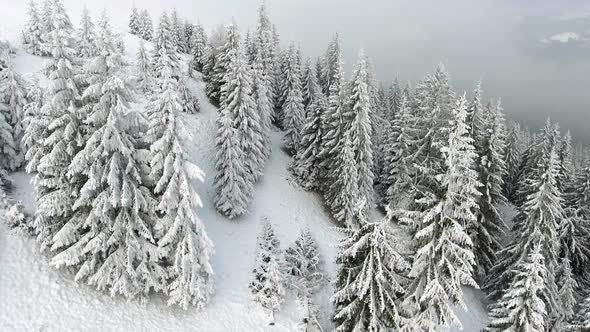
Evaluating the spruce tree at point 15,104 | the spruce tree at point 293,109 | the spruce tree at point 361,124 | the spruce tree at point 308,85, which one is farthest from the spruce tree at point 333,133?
the spruce tree at point 15,104

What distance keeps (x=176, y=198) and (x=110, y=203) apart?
3.43 m

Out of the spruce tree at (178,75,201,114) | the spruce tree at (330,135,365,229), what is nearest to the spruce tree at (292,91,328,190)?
the spruce tree at (330,135,365,229)

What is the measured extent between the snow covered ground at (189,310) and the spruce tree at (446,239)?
372 inches

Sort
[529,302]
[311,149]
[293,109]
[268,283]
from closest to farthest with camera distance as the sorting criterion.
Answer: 1. [529,302]
2. [268,283]
3. [311,149]
4. [293,109]

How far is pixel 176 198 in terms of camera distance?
75.2 feet

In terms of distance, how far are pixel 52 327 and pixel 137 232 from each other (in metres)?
6.14

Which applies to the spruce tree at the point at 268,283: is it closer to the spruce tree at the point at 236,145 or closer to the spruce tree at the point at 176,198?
the spruce tree at the point at 176,198

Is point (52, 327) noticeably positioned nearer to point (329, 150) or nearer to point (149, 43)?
point (329, 150)

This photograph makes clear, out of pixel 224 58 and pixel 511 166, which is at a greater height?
pixel 224 58

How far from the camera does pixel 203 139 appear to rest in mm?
45031

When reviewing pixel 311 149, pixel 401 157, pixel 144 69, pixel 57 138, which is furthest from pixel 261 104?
pixel 57 138

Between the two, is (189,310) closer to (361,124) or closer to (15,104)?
(15,104)

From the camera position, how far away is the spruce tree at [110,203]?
70.2ft

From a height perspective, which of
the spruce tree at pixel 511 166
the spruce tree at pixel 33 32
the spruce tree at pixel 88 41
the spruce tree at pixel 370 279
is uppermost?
the spruce tree at pixel 88 41
